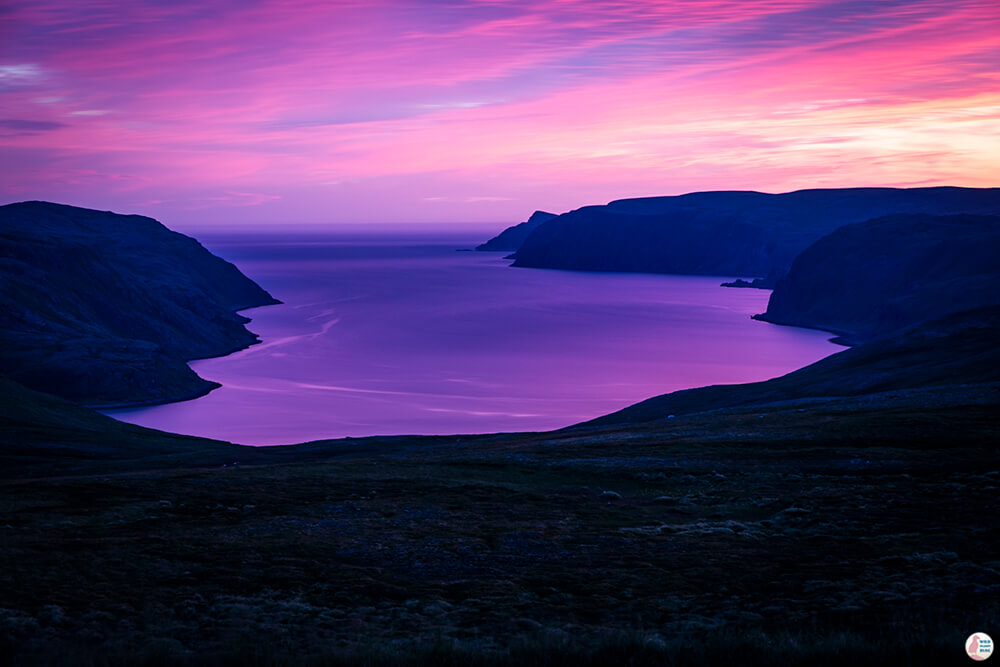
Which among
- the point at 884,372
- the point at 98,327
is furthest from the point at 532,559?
the point at 98,327

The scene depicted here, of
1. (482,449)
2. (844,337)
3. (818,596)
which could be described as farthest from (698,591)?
(844,337)

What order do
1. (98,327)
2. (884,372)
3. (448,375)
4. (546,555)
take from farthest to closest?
1. (98,327)
2. (448,375)
3. (884,372)
4. (546,555)

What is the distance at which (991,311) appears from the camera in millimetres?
107250

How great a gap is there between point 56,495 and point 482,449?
2816 centimetres

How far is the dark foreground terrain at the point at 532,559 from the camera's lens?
15.6 meters

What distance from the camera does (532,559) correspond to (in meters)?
24.0
